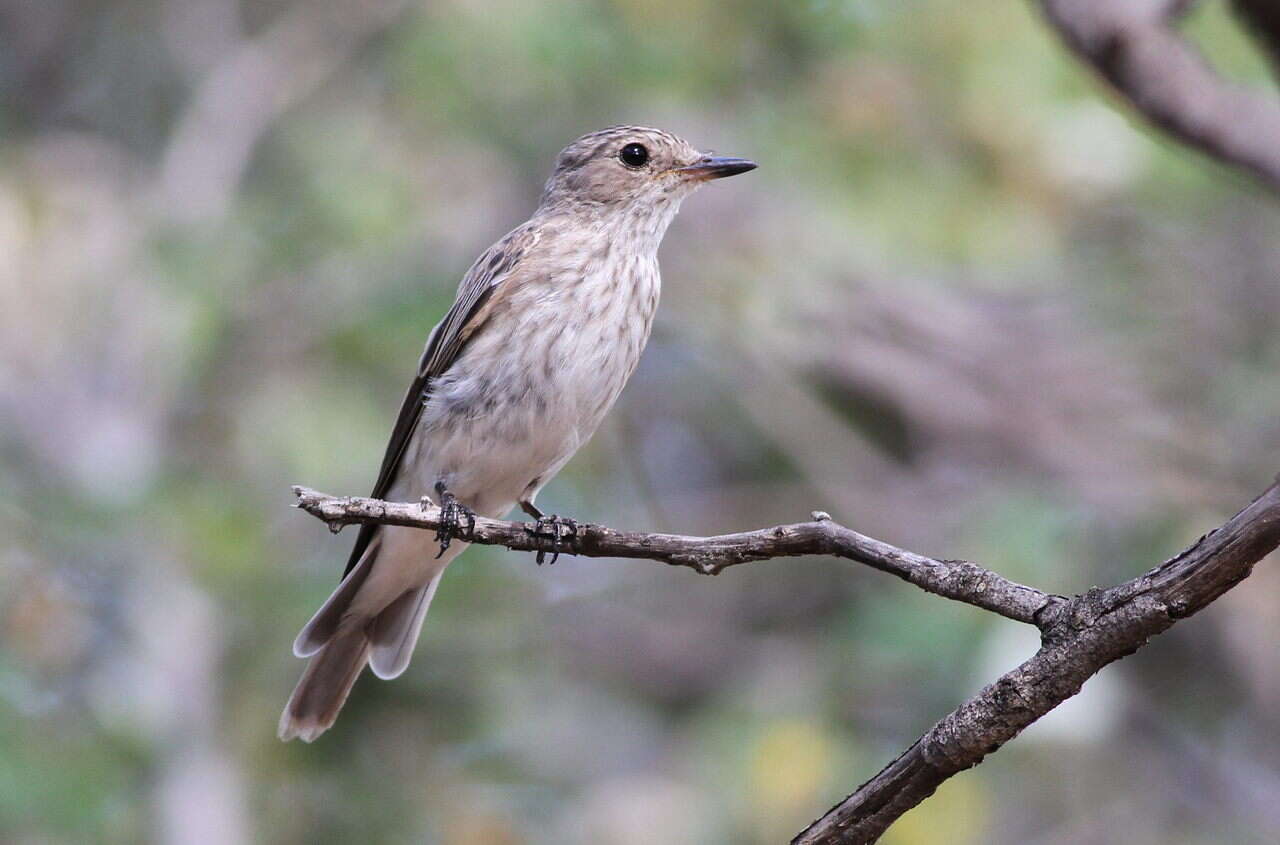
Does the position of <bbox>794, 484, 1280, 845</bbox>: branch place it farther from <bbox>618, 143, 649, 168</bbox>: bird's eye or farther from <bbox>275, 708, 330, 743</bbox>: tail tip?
<bbox>618, 143, 649, 168</bbox>: bird's eye

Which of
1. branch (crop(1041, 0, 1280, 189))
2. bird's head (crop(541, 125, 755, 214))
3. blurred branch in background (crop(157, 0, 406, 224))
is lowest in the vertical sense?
branch (crop(1041, 0, 1280, 189))

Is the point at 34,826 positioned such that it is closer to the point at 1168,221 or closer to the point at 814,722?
the point at 814,722

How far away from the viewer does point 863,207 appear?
6.04 metres

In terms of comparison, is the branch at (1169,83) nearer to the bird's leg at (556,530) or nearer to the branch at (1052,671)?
the branch at (1052,671)

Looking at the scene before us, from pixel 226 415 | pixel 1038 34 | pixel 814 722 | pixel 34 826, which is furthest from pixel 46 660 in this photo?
pixel 1038 34

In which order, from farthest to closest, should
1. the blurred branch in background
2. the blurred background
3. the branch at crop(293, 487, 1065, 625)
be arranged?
the blurred branch in background < the blurred background < the branch at crop(293, 487, 1065, 625)

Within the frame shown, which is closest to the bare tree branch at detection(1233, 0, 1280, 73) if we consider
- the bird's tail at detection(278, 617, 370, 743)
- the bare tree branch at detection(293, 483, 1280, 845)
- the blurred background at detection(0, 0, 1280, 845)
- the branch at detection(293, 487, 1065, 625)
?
the bare tree branch at detection(293, 483, 1280, 845)

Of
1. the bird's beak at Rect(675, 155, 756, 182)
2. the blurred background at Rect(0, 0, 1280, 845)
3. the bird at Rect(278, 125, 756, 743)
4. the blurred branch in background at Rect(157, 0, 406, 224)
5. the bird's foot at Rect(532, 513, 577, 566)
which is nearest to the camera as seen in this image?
the bird's foot at Rect(532, 513, 577, 566)

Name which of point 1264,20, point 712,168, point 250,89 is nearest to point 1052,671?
point 1264,20

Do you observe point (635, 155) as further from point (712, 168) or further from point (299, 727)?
point (299, 727)

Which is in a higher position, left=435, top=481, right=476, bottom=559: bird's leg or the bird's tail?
the bird's tail

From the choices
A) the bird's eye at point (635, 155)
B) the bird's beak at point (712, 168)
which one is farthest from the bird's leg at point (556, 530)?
the bird's eye at point (635, 155)

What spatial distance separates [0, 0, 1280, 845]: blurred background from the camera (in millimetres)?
5148

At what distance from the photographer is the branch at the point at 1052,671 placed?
6.62 ft
